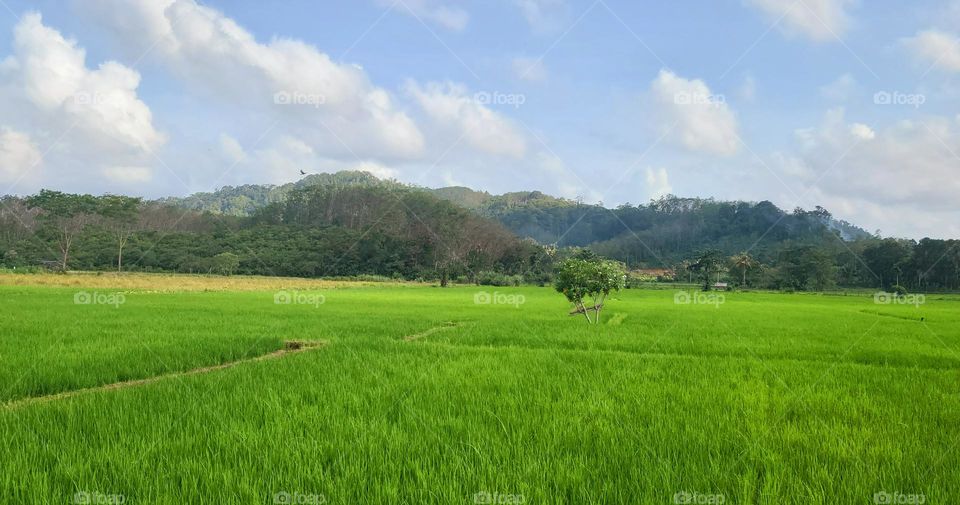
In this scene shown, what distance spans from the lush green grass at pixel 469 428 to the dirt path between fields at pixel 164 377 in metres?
0.25

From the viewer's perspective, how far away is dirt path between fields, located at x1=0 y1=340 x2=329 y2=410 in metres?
5.54

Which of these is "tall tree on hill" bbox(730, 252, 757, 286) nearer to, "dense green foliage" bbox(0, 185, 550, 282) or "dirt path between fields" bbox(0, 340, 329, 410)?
"dense green foliage" bbox(0, 185, 550, 282)

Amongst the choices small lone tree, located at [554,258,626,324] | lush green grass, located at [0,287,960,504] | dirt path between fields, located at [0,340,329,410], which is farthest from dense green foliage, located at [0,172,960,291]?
lush green grass, located at [0,287,960,504]

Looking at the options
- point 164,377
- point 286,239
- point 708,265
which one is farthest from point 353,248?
point 164,377

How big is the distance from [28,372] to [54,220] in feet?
241

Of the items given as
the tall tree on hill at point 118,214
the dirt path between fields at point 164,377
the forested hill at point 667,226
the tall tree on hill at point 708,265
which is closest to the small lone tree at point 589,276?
the dirt path between fields at point 164,377

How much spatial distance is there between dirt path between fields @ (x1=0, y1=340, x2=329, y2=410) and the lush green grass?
0.25 metres

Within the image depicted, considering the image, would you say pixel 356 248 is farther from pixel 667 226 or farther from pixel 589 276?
pixel 667 226

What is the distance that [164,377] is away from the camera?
22.6ft

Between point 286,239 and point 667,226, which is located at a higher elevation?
point 667,226

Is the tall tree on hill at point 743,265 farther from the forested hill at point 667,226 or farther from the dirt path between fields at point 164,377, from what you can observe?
the dirt path between fields at point 164,377

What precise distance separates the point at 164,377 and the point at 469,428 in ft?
15.9

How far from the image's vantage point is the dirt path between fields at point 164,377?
5539 mm

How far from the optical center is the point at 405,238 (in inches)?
3359
